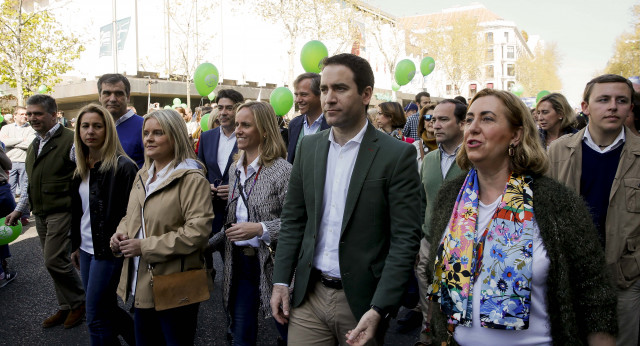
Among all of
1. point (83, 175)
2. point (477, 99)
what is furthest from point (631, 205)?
point (83, 175)

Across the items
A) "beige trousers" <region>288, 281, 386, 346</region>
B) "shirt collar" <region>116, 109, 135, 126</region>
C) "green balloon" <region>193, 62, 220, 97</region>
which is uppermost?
"green balloon" <region>193, 62, 220, 97</region>

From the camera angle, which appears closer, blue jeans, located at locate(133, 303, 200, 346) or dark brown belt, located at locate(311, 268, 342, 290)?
dark brown belt, located at locate(311, 268, 342, 290)

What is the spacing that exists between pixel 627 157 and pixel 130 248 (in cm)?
326

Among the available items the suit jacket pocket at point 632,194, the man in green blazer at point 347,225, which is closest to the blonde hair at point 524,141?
the man in green blazer at point 347,225

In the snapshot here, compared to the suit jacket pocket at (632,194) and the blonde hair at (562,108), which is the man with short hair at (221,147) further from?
the blonde hair at (562,108)

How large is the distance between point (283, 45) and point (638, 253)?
36207mm

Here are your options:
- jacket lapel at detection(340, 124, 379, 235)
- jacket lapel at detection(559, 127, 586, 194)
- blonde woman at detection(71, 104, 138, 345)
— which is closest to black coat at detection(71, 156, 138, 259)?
blonde woman at detection(71, 104, 138, 345)

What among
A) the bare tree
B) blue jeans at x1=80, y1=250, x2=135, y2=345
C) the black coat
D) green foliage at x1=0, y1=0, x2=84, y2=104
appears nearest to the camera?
blue jeans at x1=80, y1=250, x2=135, y2=345

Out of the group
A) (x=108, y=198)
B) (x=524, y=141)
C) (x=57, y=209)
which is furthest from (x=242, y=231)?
(x=57, y=209)

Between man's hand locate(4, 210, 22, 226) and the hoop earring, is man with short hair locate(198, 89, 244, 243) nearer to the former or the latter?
man's hand locate(4, 210, 22, 226)

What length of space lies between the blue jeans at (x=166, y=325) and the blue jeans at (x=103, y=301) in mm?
441

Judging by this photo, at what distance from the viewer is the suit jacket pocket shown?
2973 mm

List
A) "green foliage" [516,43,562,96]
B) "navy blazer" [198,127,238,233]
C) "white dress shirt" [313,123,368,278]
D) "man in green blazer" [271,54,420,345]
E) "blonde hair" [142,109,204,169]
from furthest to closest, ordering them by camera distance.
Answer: "green foliage" [516,43,562,96] → "navy blazer" [198,127,238,233] → "blonde hair" [142,109,204,169] → "white dress shirt" [313,123,368,278] → "man in green blazer" [271,54,420,345]

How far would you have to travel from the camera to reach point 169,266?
10.3 feet
